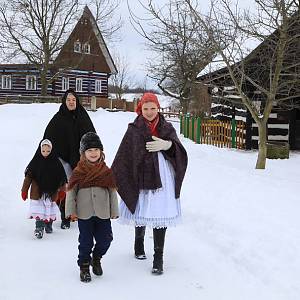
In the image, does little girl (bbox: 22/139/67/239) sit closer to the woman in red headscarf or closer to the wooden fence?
the woman in red headscarf

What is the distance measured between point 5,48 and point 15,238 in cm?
3416

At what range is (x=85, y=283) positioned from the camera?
170 inches

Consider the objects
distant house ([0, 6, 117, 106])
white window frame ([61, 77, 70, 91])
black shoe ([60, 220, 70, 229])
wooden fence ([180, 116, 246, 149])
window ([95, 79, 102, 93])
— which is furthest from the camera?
window ([95, 79, 102, 93])

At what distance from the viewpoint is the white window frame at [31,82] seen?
136ft

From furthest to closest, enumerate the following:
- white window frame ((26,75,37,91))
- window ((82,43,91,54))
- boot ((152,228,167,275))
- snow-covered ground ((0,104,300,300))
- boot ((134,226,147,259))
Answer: white window frame ((26,75,37,91)), window ((82,43,91,54)), boot ((134,226,147,259)), boot ((152,228,167,275)), snow-covered ground ((0,104,300,300))

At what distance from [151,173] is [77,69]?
3910cm

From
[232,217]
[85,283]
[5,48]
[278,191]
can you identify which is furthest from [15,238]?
[5,48]

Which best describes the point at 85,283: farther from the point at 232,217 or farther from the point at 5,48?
the point at 5,48

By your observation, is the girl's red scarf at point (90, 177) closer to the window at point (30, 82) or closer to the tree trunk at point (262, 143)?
the tree trunk at point (262, 143)

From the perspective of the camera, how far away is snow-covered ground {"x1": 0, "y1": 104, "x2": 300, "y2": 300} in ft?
13.9

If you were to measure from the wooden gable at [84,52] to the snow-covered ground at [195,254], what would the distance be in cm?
3245

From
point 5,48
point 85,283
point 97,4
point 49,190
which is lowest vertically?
point 85,283

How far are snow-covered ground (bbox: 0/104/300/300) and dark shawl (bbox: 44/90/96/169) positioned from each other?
95cm

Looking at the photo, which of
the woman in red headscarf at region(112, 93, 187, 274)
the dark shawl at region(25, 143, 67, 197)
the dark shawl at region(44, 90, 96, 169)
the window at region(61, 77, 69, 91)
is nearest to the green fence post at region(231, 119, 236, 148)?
the dark shawl at region(44, 90, 96, 169)
